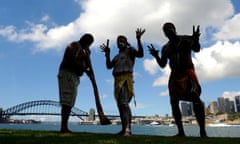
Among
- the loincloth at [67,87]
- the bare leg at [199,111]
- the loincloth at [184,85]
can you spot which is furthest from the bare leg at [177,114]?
the loincloth at [67,87]

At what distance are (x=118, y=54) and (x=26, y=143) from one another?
360cm

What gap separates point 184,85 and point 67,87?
2684 millimetres

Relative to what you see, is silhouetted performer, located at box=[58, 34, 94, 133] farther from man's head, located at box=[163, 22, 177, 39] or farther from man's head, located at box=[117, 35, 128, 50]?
man's head, located at box=[163, 22, 177, 39]

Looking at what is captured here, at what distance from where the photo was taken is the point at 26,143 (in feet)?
16.4

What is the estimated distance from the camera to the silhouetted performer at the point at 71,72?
287 inches

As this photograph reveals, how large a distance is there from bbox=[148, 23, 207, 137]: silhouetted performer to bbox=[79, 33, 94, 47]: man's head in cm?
184

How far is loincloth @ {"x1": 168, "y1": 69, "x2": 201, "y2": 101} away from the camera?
22.3 ft

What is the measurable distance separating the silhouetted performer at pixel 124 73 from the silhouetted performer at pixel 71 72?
60 centimetres

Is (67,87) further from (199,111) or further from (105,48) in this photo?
(199,111)

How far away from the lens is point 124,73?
7512 mm

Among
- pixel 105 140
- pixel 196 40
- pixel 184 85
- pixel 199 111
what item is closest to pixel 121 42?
pixel 196 40

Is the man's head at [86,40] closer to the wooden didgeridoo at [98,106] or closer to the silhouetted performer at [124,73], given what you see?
the silhouetted performer at [124,73]

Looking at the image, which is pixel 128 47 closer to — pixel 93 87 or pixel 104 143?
pixel 93 87

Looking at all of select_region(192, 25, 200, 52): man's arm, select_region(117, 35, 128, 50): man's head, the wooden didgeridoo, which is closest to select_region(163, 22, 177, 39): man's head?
select_region(192, 25, 200, 52): man's arm
